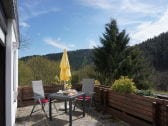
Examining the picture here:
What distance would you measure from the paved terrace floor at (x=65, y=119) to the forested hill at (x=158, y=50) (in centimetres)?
2774

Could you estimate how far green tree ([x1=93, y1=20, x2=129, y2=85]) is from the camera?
25.6 metres

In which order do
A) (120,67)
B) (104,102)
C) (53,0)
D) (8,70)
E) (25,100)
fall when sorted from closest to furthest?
1. (8,70)
2. (104,102)
3. (25,100)
4. (53,0)
5. (120,67)

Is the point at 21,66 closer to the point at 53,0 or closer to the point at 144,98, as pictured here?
the point at 53,0

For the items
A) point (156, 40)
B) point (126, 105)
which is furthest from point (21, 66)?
point (156, 40)

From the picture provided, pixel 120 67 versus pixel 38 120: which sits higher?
pixel 120 67

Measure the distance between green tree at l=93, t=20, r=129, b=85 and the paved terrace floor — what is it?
52.9 feet

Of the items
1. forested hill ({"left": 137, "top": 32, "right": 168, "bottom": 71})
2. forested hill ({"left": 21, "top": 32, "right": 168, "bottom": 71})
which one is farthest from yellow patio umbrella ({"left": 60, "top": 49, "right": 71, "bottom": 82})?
forested hill ({"left": 137, "top": 32, "right": 168, "bottom": 71})

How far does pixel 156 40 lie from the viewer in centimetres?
3838

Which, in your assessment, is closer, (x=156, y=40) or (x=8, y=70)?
(x=8, y=70)

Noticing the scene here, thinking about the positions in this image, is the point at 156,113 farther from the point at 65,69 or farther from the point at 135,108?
the point at 65,69

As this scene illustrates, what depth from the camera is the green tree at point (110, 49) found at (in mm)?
25594

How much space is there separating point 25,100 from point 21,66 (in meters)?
10.3

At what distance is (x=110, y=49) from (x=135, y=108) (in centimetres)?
1891

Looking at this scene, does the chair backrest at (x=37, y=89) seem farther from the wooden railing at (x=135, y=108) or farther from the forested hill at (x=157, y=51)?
the forested hill at (x=157, y=51)
